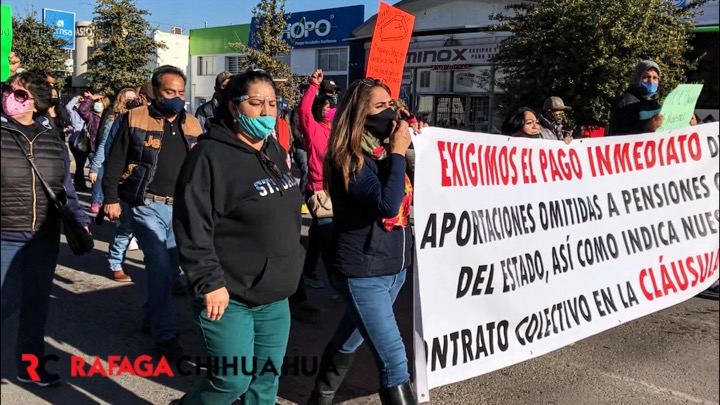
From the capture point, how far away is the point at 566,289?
382 centimetres

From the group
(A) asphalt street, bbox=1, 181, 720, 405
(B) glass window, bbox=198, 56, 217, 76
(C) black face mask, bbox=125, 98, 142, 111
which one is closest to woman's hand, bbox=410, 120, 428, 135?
(A) asphalt street, bbox=1, 181, 720, 405

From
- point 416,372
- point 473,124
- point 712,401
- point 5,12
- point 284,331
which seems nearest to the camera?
point 5,12

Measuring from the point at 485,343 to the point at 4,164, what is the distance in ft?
8.48

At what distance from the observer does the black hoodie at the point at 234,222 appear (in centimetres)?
249

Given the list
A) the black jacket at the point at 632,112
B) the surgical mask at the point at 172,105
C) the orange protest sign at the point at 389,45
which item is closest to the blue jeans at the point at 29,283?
the surgical mask at the point at 172,105

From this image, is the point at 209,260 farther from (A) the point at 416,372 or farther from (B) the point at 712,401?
(B) the point at 712,401

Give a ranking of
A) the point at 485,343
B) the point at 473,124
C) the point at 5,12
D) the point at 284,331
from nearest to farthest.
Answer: the point at 5,12 < the point at 284,331 < the point at 485,343 < the point at 473,124

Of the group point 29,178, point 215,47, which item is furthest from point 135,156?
point 215,47

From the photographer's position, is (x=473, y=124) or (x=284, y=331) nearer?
(x=284, y=331)

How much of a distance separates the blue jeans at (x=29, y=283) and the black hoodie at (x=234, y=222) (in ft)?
3.92

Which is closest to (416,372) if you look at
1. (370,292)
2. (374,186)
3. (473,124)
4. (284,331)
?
(370,292)

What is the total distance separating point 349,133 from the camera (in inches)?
116

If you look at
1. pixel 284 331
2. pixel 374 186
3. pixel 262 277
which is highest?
pixel 374 186

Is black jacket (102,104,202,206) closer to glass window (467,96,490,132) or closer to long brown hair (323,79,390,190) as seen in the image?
long brown hair (323,79,390,190)
